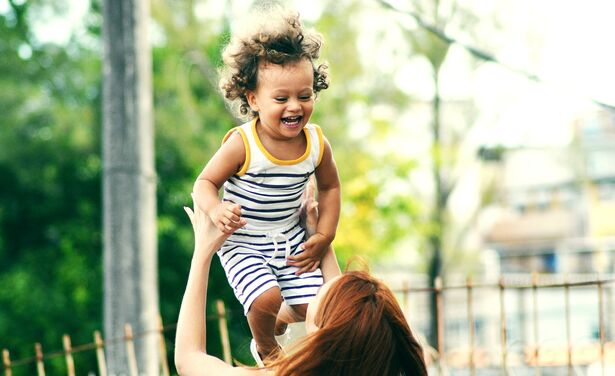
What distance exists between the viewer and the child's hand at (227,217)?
5.34 ft

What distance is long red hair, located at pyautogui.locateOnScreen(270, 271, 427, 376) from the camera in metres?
1.54

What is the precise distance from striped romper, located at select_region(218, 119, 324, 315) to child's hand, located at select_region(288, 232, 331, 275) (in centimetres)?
2

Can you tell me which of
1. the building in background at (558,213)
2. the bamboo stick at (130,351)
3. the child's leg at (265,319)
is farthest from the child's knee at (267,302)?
the building in background at (558,213)

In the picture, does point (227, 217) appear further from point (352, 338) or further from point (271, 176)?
point (352, 338)

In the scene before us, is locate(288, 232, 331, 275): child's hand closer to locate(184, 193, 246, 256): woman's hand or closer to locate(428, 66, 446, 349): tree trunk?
locate(184, 193, 246, 256): woman's hand

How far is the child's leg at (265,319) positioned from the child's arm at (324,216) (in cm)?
10

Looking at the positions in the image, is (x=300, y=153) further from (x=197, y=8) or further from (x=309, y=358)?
(x=197, y=8)

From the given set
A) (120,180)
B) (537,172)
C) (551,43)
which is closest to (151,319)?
(120,180)

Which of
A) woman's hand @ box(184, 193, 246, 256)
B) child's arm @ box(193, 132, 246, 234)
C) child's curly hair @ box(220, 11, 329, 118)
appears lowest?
woman's hand @ box(184, 193, 246, 256)

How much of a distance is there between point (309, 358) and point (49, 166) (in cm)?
987

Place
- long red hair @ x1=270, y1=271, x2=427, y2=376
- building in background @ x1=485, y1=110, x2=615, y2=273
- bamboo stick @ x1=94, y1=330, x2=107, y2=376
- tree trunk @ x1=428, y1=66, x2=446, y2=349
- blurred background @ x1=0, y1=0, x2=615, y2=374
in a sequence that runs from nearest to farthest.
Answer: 1. long red hair @ x1=270, y1=271, x2=427, y2=376
2. bamboo stick @ x1=94, y1=330, x2=107, y2=376
3. blurred background @ x1=0, y1=0, x2=615, y2=374
4. tree trunk @ x1=428, y1=66, x2=446, y2=349
5. building in background @ x1=485, y1=110, x2=615, y2=273

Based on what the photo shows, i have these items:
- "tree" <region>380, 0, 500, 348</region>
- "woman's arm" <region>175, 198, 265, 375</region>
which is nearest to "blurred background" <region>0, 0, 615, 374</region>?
"tree" <region>380, 0, 500, 348</region>

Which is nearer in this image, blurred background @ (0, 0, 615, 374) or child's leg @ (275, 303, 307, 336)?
child's leg @ (275, 303, 307, 336)

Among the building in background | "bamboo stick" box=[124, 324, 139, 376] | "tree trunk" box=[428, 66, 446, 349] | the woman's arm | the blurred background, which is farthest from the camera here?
the building in background
